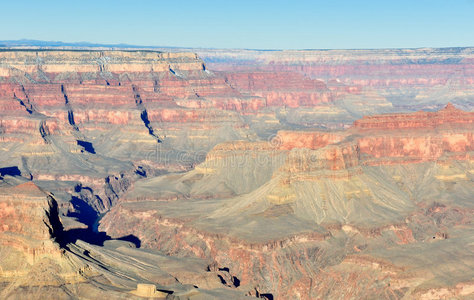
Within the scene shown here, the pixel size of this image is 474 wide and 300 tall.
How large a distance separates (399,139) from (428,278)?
250 ft

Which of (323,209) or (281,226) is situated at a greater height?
(323,209)

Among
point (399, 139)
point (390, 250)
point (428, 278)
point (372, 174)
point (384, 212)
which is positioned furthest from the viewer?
point (399, 139)

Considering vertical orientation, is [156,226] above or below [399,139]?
below

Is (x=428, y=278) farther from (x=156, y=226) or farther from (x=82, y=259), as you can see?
(x=156, y=226)

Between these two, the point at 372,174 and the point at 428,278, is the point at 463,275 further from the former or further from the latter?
the point at 372,174

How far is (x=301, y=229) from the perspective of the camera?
138m

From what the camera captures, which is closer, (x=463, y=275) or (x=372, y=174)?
(x=463, y=275)

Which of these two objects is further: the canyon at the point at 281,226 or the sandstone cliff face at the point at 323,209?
the sandstone cliff face at the point at 323,209

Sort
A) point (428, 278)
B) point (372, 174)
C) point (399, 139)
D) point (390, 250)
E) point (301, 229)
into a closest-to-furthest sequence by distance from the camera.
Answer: point (428, 278), point (390, 250), point (301, 229), point (372, 174), point (399, 139)

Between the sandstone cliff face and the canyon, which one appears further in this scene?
the sandstone cliff face

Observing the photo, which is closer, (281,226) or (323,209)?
(281,226)

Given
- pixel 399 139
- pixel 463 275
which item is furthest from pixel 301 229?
pixel 399 139

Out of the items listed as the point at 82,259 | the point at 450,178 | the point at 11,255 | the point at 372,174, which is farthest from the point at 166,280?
the point at 450,178

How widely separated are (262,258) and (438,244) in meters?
26.3
